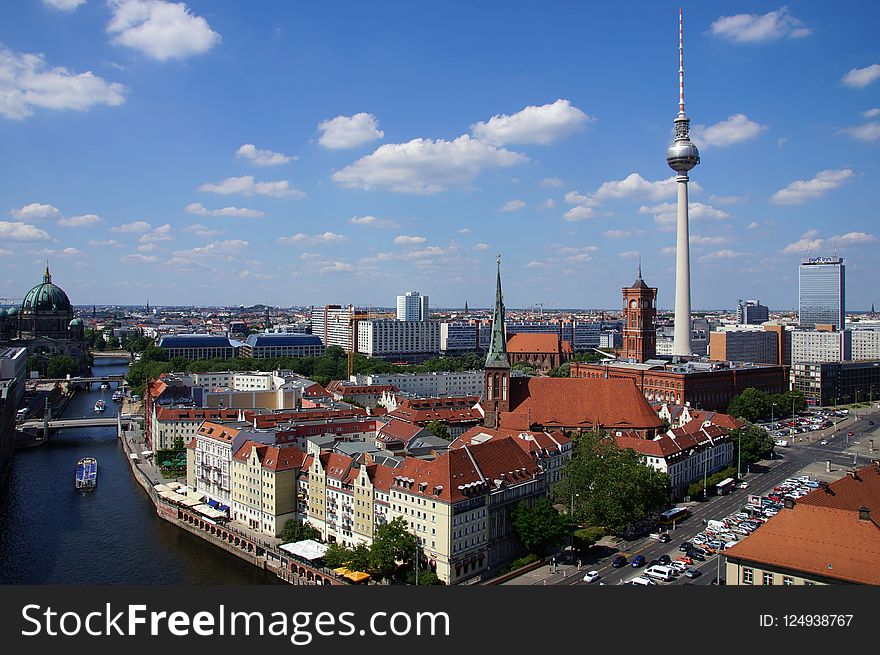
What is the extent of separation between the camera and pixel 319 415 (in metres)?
59.3

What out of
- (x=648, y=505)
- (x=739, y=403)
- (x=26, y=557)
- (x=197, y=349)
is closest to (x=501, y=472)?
(x=648, y=505)

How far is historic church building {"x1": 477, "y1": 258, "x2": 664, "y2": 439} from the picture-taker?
56.1 metres

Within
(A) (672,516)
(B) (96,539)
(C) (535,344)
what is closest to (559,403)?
(A) (672,516)

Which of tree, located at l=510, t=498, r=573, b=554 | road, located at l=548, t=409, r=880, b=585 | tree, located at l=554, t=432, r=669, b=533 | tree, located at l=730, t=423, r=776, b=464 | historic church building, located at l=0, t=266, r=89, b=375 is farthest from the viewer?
historic church building, located at l=0, t=266, r=89, b=375

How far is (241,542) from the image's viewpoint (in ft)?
139

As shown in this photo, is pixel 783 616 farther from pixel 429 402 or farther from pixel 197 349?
pixel 197 349

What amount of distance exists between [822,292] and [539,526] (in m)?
156

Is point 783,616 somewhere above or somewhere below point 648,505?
above

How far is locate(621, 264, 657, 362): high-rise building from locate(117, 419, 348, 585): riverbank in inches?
2181

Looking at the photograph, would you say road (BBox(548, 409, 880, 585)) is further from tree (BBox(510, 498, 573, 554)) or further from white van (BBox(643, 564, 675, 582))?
tree (BBox(510, 498, 573, 554))

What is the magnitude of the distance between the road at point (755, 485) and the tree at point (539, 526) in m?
1.63

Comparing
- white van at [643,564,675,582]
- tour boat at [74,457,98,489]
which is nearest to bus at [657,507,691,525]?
white van at [643,564,675,582]

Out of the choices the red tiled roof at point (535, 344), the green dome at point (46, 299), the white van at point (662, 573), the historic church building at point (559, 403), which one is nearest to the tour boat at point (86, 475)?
the historic church building at point (559, 403)

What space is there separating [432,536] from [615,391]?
26934 mm
